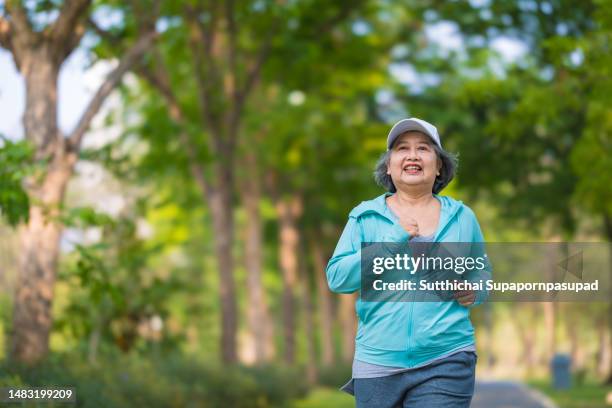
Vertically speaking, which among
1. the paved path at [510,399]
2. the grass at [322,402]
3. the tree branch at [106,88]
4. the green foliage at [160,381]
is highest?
the tree branch at [106,88]

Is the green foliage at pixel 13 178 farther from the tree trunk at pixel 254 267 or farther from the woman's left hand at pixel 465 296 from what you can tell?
the tree trunk at pixel 254 267

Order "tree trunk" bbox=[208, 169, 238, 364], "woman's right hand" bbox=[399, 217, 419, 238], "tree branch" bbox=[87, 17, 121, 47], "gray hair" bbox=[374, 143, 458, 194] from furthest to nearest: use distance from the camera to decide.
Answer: "tree trunk" bbox=[208, 169, 238, 364]
"tree branch" bbox=[87, 17, 121, 47]
"gray hair" bbox=[374, 143, 458, 194]
"woman's right hand" bbox=[399, 217, 419, 238]

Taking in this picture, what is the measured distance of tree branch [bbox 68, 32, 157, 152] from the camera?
37.9 feet

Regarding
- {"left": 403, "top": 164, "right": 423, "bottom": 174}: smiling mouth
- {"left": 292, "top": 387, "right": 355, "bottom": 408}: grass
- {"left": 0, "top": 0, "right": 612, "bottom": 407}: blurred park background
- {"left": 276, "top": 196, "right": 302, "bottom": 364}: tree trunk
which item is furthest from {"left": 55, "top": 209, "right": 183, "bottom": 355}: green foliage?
{"left": 403, "top": 164, "right": 423, "bottom": 174}: smiling mouth

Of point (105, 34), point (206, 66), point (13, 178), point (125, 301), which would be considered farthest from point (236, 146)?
point (13, 178)

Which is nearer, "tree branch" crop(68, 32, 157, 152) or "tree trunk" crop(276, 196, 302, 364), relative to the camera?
"tree branch" crop(68, 32, 157, 152)

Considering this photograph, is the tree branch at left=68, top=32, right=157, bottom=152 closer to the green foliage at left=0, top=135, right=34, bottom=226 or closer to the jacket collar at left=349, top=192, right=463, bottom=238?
the green foliage at left=0, top=135, right=34, bottom=226

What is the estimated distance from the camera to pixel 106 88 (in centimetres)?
1204

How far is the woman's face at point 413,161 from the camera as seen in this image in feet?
14.0

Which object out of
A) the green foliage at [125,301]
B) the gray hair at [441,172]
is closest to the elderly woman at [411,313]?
the gray hair at [441,172]

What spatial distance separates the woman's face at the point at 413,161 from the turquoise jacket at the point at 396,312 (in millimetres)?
132

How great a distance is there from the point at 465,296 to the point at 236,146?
1861 cm

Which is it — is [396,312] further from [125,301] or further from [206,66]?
[206,66]

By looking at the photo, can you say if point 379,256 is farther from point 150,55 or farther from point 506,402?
point 506,402
